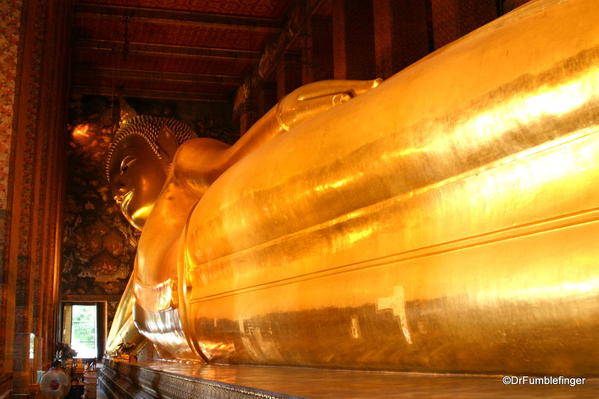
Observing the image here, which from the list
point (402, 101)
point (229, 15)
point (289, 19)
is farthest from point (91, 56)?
point (402, 101)

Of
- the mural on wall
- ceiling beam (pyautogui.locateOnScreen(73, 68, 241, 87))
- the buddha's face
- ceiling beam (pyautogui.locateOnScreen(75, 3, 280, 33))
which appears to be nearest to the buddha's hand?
the buddha's face

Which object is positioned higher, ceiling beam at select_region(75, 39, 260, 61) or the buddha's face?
ceiling beam at select_region(75, 39, 260, 61)

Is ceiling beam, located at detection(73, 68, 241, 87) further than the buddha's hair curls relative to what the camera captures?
Yes

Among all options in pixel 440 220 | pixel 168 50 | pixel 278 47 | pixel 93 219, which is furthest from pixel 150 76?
pixel 440 220

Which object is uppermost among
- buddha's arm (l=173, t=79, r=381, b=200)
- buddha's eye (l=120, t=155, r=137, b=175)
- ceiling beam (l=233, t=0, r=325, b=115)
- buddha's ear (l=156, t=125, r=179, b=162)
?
ceiling beam (l=233, t=0, r=325, b=115)

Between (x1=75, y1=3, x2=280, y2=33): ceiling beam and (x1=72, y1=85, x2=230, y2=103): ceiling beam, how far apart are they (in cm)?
240

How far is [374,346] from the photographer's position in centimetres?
140

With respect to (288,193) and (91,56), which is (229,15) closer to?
(91,56)

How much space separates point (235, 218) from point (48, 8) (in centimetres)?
427

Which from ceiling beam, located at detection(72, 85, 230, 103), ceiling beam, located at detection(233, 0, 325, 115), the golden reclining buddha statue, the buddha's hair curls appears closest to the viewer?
the golden reclining buddha statue

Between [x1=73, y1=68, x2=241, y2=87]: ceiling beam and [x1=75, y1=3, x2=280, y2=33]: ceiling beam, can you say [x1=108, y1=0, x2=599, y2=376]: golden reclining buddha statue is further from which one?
[x1=73, y1=68, x2=241, y2=87]: ceiling beam

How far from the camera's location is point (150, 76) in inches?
412

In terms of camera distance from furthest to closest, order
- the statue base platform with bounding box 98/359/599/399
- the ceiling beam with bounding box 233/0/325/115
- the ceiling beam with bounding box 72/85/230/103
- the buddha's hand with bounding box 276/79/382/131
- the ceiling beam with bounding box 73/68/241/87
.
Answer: the ceiling beam with bounding box 72/85/230/103, the ceiling beam with bounding box 73/68/241/87, the ceiling beam with bounding box 233/0/325/115, the buddha's hand with bounding box 276/79/382/131, the statue base platform with bounding box 98/359/599/399

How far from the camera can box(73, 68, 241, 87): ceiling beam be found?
10.2 metres
